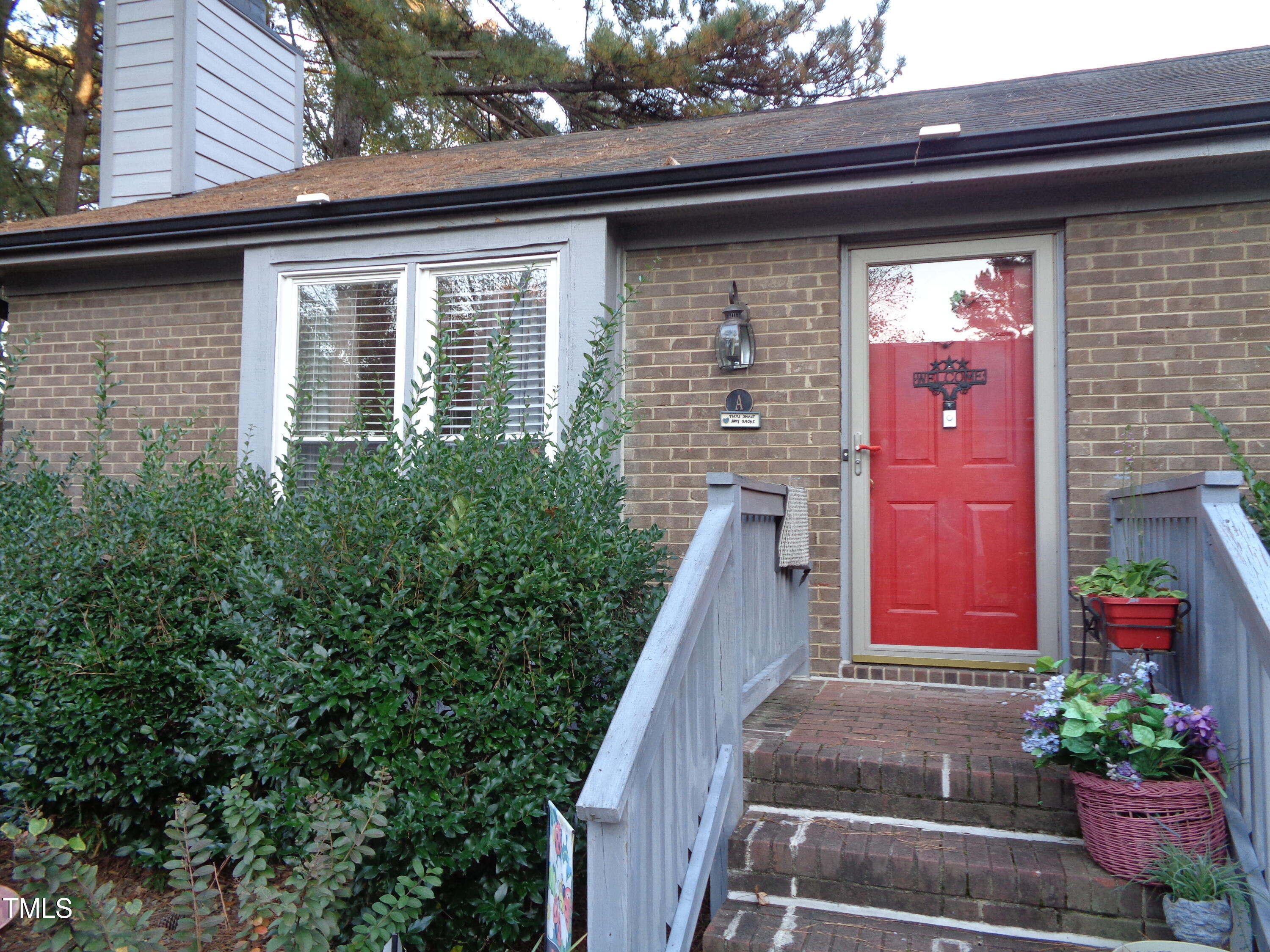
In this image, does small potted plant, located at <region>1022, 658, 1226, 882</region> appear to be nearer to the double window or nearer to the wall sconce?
the wall sconce

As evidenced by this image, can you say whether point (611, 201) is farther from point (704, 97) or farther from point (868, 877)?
point (704, 97)

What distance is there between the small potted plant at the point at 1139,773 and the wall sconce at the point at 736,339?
264cm

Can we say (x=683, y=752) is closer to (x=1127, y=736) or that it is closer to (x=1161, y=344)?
(x=1127, y=736)

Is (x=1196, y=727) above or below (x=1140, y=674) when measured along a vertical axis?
below

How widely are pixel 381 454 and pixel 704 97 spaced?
35.7 ft

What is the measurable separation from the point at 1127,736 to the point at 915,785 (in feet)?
2.36

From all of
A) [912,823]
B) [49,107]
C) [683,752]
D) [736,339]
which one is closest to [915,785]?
[912,823]

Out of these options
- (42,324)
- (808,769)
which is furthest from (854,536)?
(42,324)

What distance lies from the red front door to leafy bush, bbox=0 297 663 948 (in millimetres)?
1810

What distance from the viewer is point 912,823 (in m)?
2.99

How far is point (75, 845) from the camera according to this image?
199cm

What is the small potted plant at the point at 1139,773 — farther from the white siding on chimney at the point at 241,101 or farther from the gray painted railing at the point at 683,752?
the white siding on chimney at the point at 241,101

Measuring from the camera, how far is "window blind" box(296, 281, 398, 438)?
217 inches

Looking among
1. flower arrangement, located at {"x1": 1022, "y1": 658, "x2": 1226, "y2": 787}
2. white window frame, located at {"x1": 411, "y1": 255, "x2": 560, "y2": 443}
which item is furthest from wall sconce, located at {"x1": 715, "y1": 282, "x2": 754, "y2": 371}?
flower arrangement, located at {"x1": 1022, "y1": 658, "x2": 1226, "y2": 787}
